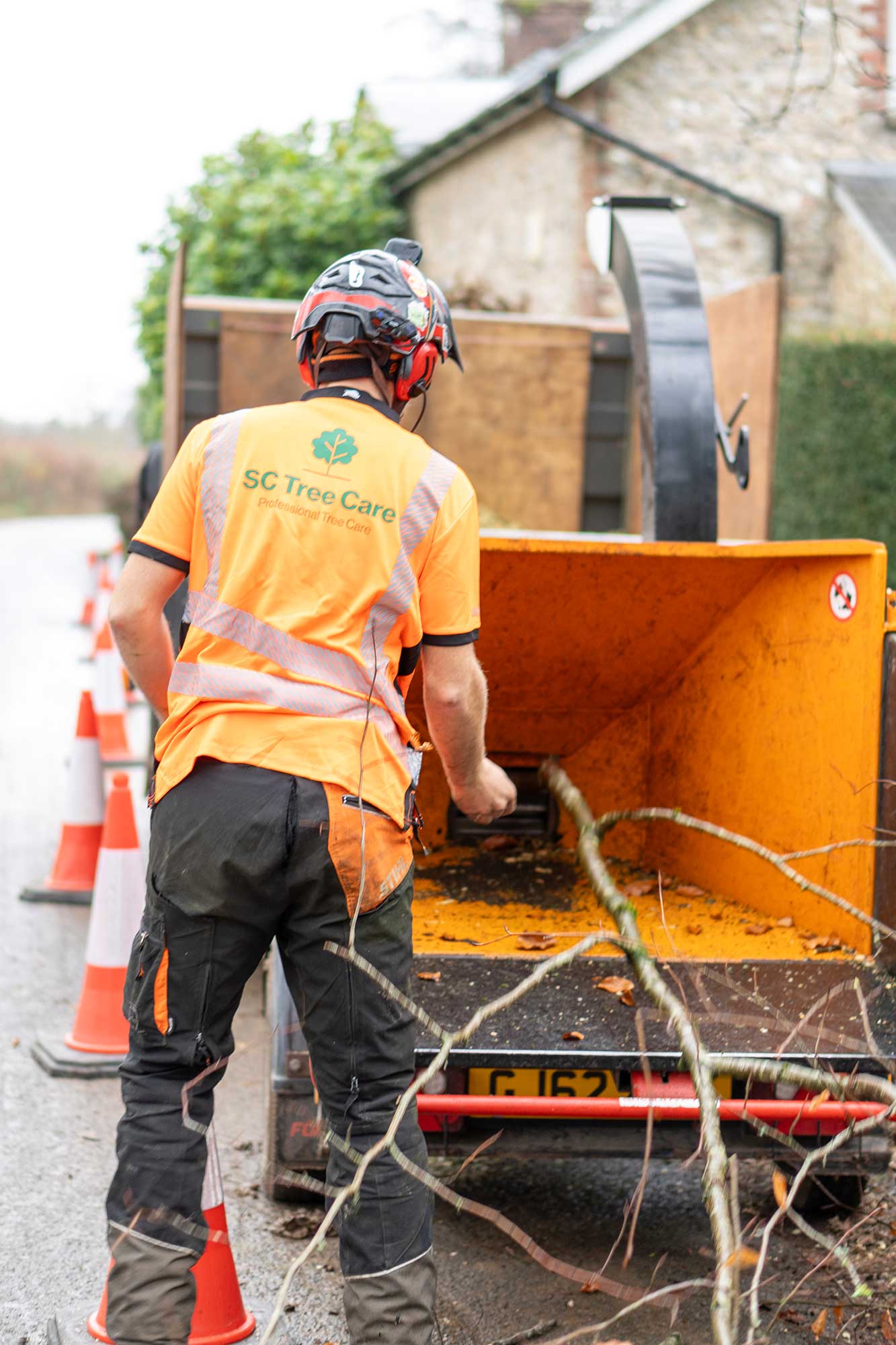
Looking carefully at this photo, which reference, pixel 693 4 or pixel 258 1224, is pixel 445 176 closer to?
pixel 693 4

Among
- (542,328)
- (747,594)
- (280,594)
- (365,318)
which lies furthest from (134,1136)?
(542,328)

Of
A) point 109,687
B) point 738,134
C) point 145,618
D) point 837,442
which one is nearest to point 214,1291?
point 145,618

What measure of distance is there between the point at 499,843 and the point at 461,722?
7.07 feet

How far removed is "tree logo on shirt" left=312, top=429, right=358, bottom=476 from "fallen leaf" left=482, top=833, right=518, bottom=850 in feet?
7.95

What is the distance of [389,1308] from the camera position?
2596mm

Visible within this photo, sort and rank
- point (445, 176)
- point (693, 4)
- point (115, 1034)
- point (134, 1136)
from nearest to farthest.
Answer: point (134, 1136), point (115, 1034), point (693, 4), point (445, 176)

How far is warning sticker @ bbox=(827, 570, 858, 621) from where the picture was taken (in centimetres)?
376

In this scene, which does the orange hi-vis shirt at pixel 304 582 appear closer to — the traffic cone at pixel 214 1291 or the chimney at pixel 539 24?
the traffic cone at pixel 214 1291

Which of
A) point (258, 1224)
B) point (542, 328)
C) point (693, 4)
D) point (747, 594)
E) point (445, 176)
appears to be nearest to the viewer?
point (258, 1224)

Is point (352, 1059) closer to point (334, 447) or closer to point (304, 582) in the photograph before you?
point (304, 582)

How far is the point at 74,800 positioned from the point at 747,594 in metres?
3.68

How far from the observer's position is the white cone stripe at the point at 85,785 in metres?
6.84

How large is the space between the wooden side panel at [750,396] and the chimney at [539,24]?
25037mm

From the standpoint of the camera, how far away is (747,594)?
4391 millimetres
